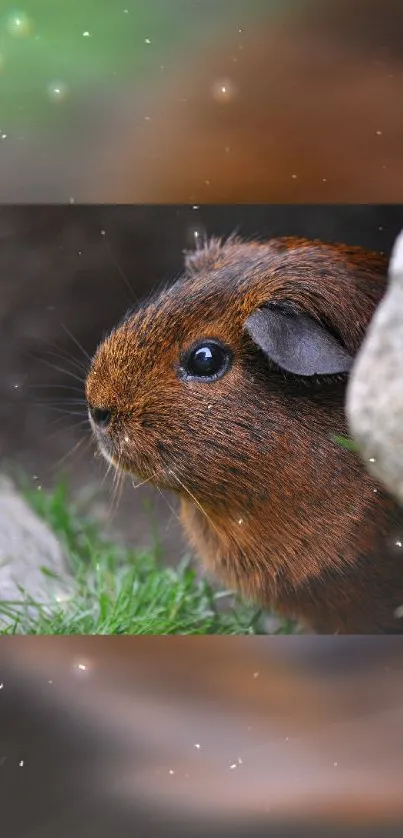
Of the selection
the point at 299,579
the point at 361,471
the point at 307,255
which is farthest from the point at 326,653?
the point at 307,255

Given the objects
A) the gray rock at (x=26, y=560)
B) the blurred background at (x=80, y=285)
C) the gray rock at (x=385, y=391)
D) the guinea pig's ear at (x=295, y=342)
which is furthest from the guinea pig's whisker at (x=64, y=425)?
the gray rock at (x=385, y=391)

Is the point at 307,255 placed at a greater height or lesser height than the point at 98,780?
greater

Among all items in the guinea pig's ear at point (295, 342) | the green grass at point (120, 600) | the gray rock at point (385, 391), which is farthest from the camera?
the green grass at point (120, 600)

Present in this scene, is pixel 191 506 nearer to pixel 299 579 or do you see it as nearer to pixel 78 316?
pixel 299 579

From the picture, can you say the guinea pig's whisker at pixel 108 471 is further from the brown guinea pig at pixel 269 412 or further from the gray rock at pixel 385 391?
the gray rock at pixel 385 391

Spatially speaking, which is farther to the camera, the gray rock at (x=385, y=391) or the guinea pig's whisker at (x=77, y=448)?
the guinea pig's whisker at (x=77, y=448)
